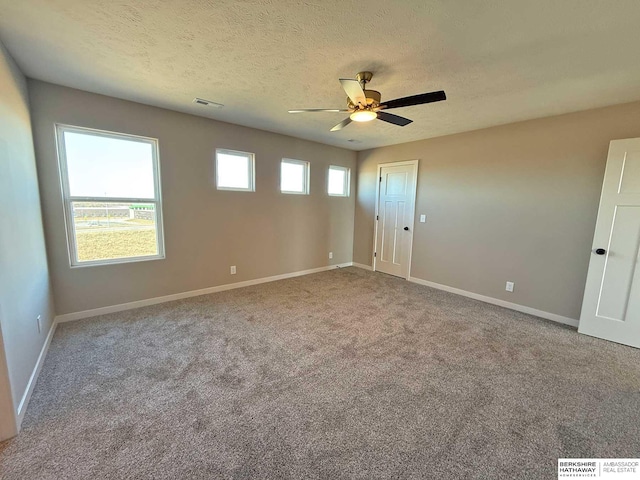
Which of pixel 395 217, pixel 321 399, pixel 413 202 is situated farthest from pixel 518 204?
pixel 321 399

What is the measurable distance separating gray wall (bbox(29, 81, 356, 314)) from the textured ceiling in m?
0.34

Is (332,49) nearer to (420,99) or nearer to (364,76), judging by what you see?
(364,76)

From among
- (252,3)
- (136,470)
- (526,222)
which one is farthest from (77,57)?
(526,222)

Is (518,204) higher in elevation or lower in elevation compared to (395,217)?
higher

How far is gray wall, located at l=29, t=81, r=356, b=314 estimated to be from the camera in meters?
2.82

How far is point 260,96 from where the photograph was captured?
286 cm

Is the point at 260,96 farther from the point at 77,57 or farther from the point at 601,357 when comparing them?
the point at 601,357

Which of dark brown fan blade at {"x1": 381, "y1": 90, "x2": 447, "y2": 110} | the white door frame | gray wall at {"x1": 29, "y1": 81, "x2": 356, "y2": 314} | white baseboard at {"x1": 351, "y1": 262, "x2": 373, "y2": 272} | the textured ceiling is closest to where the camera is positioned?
the textured ceiling

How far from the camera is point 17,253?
1908mm

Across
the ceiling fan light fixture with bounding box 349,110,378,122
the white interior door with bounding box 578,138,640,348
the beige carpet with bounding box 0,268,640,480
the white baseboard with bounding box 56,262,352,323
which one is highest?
the ceiling fan light fixture with bounding box 349,110,378,122

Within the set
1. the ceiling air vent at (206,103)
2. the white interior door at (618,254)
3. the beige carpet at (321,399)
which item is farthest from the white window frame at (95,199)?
the white interior door at (618,254)

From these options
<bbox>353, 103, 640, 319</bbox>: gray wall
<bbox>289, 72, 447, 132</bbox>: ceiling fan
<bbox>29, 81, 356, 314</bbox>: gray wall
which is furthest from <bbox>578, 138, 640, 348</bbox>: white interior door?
<bbox>29, 81, 356, 314</bbox>: gray wall

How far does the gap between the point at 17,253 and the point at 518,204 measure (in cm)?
512

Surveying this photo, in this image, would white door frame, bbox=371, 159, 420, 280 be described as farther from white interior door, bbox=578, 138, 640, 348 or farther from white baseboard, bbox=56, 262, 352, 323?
white interior door, bbox=578, 138, 640, 348
